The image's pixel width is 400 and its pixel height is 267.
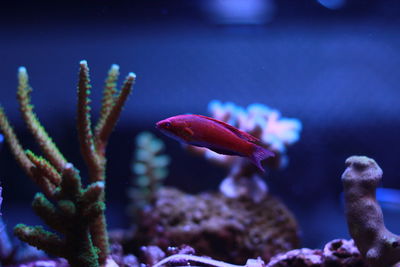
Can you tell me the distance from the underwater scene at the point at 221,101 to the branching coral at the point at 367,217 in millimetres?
1298

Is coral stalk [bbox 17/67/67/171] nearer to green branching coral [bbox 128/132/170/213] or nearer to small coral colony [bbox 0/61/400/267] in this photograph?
small coral colony [bbox 0/61/400/267]

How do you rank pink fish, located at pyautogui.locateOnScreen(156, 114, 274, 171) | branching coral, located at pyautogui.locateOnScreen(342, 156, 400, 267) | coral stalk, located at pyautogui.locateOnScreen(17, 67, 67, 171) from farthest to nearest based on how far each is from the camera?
1. coral stalk, located at pyautogui.locateOnScreen(17, 67, 67, 171)
2. branching coral, located at pyautogui.locateOnScreen(342, 156, 400, 267)
3. pink fish, located at pyautogui.locateOnScreen(156, 114, 274, 171)

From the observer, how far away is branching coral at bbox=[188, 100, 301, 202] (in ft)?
11.6

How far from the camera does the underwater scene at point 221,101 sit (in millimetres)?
3502

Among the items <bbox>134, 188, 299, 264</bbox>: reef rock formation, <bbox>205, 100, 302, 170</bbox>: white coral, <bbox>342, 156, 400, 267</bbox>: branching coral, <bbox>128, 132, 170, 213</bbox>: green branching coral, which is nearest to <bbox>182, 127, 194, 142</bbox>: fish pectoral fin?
<bbox>342, 156, 400, 267</bbox>: branching coral

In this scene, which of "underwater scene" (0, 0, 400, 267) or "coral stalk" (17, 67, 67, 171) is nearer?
"coral stalk" (17, 67, 67, 171)

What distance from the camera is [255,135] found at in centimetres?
346

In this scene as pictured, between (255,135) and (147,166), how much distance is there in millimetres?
1740

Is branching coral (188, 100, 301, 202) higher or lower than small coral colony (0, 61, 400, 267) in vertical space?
higher

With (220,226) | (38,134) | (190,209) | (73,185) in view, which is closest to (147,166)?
(190,209)

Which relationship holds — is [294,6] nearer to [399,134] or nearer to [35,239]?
[399,134]

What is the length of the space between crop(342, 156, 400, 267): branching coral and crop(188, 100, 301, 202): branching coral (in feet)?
5.27

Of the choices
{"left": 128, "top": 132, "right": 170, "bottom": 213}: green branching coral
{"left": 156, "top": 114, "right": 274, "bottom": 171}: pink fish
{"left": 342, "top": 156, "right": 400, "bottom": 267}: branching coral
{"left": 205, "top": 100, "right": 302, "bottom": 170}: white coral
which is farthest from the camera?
{"left": 128, "top": 132, "right": 170, "bottom": 213}: green branching coral

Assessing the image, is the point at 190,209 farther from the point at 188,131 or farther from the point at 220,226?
the point at 188,131
